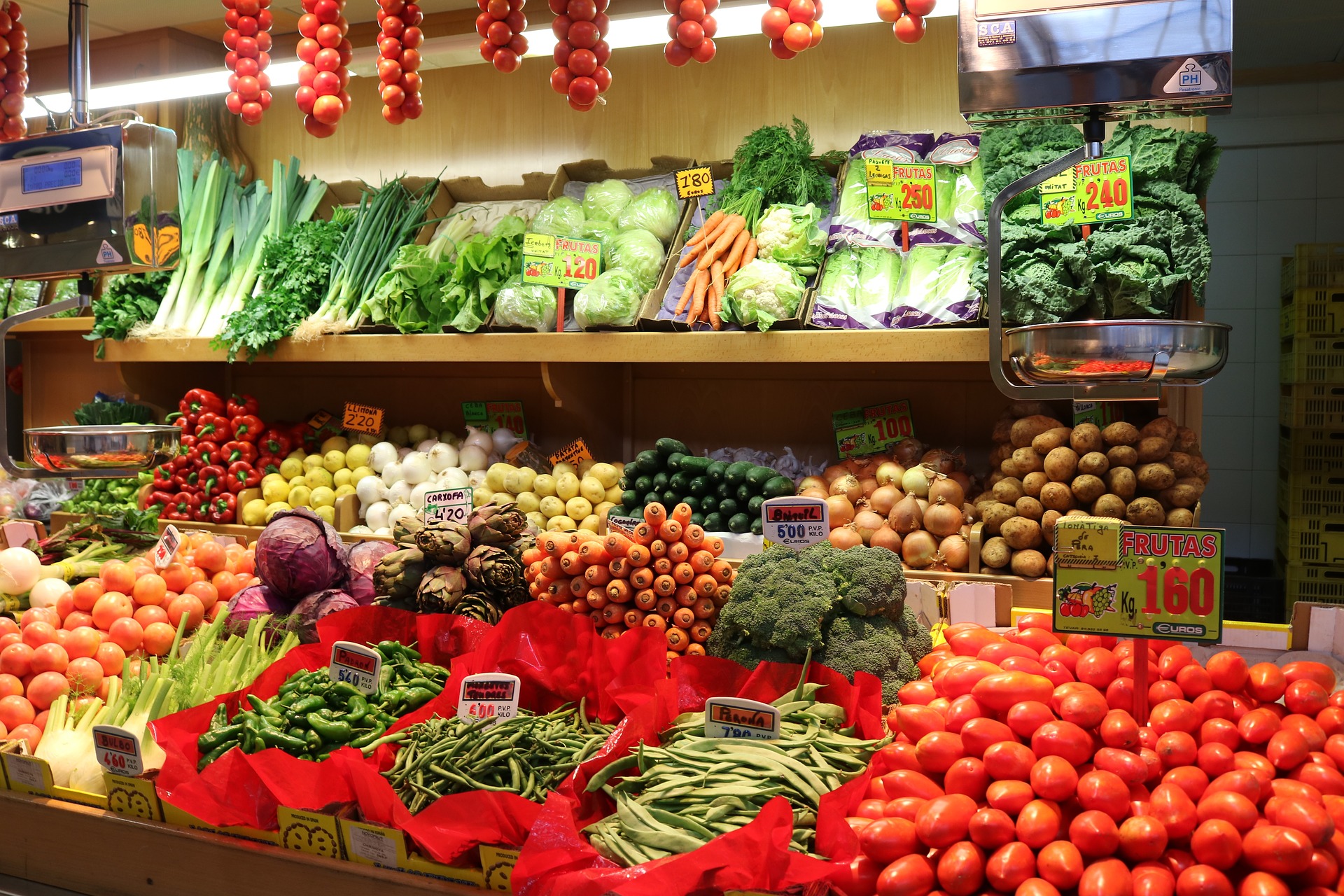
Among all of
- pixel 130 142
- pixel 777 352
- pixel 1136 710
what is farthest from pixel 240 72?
pixel 1136 710

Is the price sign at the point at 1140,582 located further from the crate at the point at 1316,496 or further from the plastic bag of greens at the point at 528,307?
the crate at the point at 1316,496

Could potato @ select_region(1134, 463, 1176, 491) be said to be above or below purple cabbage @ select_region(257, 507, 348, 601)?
above

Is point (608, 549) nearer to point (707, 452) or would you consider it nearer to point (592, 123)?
point (707, 452)

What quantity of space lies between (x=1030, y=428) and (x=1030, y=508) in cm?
29

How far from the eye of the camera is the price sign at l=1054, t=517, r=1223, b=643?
1.65 meters

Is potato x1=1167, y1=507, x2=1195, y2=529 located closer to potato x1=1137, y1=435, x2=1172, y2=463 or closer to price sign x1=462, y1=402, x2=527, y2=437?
potato x1=1137, y1=435, x2=1172, y2=463

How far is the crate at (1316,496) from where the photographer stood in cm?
538

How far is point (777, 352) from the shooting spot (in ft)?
10.1

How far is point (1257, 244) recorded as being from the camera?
6.70 meters

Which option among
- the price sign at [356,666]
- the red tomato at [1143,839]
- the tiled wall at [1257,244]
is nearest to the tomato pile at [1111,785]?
the red tomato at [1143,839]

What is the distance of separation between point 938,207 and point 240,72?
2286 mm

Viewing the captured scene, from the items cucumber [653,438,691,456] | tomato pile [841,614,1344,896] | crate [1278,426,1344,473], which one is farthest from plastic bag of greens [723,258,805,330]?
crate [1278,426,1344,473]

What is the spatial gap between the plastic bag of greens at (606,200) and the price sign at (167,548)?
1845mm

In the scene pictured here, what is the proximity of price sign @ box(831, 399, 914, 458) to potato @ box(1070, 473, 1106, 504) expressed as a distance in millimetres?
792
